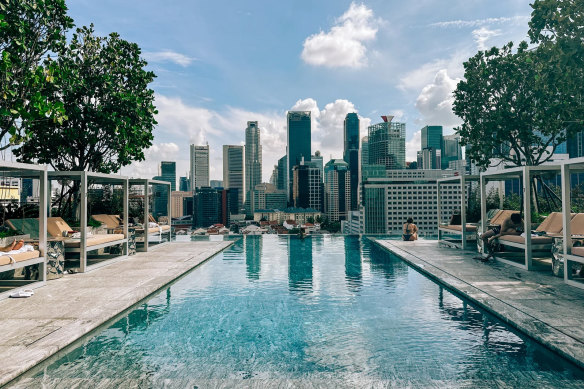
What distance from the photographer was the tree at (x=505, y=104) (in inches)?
531

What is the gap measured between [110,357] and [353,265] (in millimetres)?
6814

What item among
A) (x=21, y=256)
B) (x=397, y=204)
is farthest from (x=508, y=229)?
(x=397, y=204)

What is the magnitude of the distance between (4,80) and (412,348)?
8.75 m

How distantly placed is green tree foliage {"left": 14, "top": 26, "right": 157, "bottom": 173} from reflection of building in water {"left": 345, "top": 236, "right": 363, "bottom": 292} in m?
8.14

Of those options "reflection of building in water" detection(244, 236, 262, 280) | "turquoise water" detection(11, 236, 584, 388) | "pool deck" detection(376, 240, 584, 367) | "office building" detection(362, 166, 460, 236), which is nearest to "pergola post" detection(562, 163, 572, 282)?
"pool deck" detection(376, 240, 584, 367)

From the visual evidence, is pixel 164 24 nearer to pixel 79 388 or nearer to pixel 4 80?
pixel 4 80

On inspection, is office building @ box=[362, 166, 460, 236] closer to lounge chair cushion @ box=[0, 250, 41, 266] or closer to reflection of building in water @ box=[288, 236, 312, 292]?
reflection of building in water @ box=[288, 236, 312, 292]

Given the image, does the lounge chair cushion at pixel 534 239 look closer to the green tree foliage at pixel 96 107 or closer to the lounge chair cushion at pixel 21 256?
the lounge chair cushion at pixel 21 256

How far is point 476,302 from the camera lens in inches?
225

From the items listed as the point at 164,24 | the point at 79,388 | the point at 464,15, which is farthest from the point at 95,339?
the point at 464,15

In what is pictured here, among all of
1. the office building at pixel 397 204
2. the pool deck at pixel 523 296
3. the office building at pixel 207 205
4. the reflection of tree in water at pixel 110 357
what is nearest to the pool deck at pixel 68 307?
the reflection of tree in water at pixel 110 357

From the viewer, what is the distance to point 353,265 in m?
9.72

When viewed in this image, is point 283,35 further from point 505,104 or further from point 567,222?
point 567,222

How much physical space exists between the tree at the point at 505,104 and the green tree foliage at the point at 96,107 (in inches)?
491
